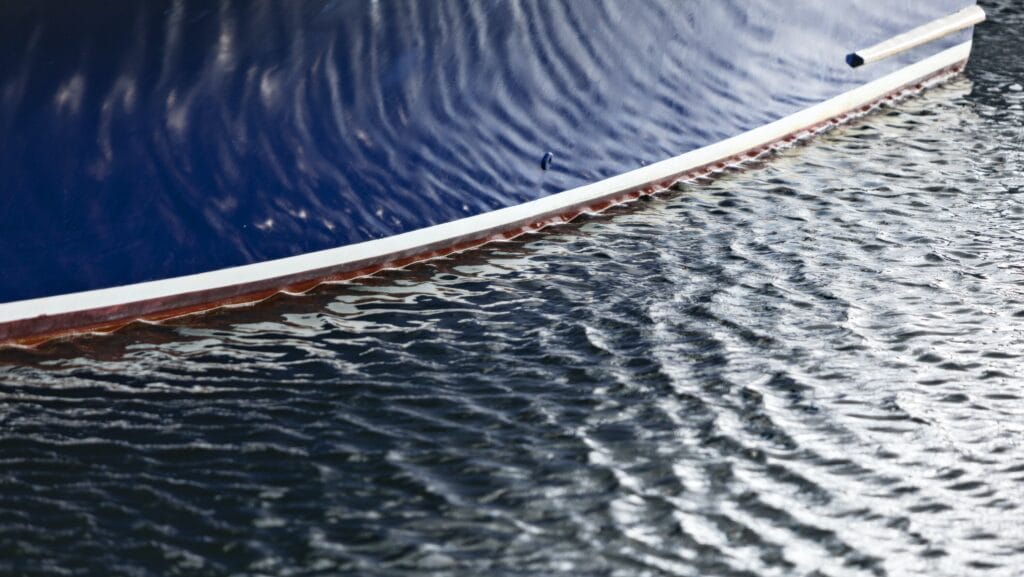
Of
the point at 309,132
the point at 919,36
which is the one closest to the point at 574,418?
the point at 309,132

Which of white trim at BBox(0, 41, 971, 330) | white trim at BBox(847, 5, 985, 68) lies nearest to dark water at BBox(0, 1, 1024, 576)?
white trim at BBox(0, 41, 971, 330)

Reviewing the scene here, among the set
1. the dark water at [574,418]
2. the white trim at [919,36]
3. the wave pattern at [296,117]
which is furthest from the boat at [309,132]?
the white trim at [919,36]

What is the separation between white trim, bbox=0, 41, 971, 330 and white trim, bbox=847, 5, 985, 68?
208 mm

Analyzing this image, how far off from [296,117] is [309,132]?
101 millimetres

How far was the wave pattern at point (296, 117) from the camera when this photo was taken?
599 cm

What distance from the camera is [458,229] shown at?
7461mm

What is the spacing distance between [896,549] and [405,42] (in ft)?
11.9

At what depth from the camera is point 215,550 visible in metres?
4.50

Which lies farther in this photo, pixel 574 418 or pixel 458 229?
pixel 458 229

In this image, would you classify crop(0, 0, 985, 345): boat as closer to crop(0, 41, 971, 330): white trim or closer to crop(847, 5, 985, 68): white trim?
crop(0, 41, 971, 330): white trim

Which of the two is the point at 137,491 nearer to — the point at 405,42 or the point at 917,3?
the point at 405,42

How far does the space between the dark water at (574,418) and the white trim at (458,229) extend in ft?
0.49

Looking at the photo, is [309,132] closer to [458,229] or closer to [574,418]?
[458,229]

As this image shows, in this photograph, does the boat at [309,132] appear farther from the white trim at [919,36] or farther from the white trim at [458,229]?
the white trim at [919,36]
